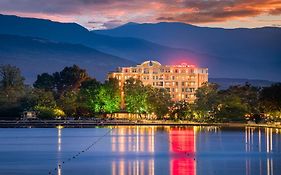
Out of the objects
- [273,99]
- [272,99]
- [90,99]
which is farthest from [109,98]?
[273,99]

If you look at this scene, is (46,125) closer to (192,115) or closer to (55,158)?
(192,115)

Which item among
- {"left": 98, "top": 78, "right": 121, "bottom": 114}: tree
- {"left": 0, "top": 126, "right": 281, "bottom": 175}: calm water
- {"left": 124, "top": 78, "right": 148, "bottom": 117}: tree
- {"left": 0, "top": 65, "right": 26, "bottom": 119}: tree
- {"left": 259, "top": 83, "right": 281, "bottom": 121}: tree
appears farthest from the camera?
{"left": 98, "top": 78, "right": 121, "bottom": 114}: tree

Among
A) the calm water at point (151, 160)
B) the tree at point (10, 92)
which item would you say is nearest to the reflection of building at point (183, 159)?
the calm water at point (151, 160)

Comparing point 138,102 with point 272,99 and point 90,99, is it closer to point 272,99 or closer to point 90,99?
point 90,99

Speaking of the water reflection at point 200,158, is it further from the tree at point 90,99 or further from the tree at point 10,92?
the tree at point 90,99

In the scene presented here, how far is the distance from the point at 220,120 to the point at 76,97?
4285 cm

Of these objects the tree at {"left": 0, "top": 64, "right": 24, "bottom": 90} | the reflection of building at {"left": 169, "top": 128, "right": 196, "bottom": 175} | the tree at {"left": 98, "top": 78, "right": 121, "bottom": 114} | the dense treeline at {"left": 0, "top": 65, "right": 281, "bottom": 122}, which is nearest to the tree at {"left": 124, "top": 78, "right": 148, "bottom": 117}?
the dense treeline at {"left": 0, "top": 65, "right": 281, "bottom": 122}

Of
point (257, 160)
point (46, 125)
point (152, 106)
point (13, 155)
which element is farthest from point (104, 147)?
point (152, 106)

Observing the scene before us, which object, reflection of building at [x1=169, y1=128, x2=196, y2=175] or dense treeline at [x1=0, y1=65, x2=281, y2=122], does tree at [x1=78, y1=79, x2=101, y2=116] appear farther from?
reflection of building at [x1=169, y1=128, x2=196, y2=175]

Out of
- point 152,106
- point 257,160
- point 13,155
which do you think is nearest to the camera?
point 257,160

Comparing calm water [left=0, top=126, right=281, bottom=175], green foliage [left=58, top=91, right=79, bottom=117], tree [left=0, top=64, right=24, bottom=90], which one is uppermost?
tree [left=0, top=64, right=24, bottom=90]

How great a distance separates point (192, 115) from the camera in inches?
7510

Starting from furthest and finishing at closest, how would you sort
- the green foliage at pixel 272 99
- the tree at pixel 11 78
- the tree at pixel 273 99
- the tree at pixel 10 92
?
the tree at pixel 11 78, the tree at pixel 10 92, the tree at pixel 273 99, the green foliage at pixel 272 99

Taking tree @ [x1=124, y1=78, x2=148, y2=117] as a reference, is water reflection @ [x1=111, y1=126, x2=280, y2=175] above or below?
below
